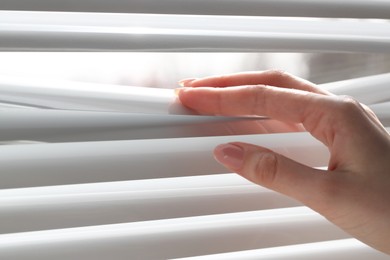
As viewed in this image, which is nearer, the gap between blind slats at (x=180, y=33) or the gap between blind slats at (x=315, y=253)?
the gap between blind slats at (x=180, y=33)

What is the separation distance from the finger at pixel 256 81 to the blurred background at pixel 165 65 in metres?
0.08

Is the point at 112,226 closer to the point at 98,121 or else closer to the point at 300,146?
the point at 98,121

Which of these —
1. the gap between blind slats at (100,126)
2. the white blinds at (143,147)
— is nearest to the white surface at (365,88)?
the white blinds at (143,147)

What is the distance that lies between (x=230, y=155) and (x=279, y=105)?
0.08 m

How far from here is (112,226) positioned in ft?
2.24

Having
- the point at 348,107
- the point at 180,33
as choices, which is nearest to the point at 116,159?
the point at 180,33

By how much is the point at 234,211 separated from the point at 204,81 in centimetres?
15

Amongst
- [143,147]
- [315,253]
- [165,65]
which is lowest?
[315,253]

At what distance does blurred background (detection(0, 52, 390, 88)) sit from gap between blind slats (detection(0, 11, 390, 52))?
0.25 feet

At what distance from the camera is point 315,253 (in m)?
0.73

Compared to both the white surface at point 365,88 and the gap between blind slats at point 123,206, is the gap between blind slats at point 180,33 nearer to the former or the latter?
the white surface at point 365,88

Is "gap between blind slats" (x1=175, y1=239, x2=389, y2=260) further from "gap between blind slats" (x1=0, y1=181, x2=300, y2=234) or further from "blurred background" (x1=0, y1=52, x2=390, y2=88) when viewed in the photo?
"blurred background" (x1=0, y1=52, x2=390, y2=88)

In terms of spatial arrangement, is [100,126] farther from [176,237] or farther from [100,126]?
[176,237]

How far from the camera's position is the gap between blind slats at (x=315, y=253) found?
0.71m
